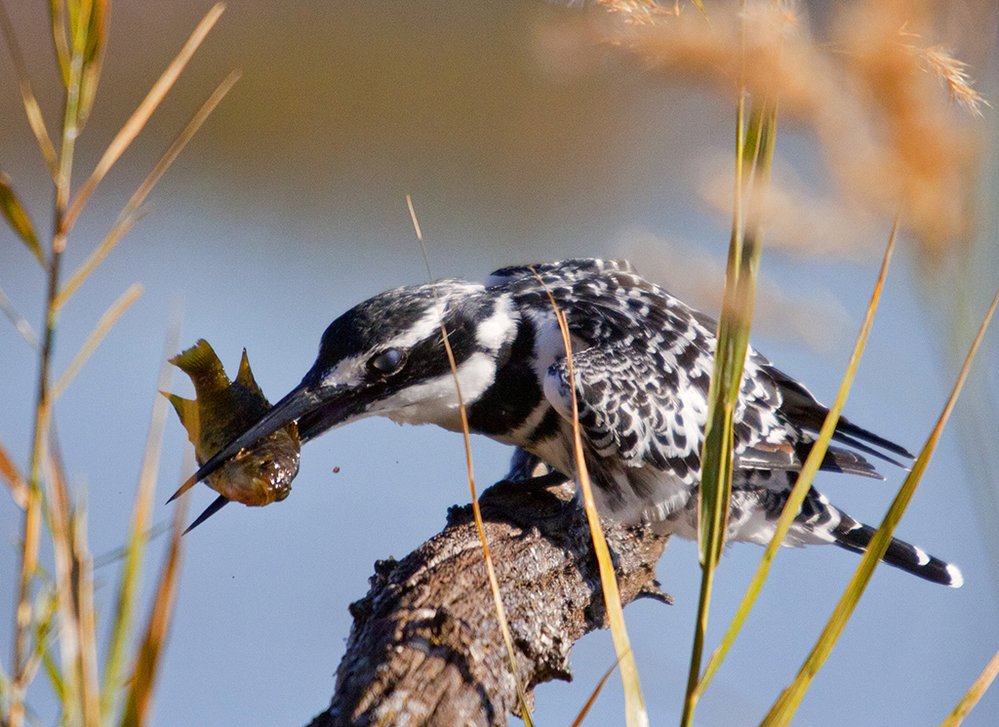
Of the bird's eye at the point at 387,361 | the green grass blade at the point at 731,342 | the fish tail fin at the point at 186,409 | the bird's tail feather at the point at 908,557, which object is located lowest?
the bird's tail feather at the point at 908,557

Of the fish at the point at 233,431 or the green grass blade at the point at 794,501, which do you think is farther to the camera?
the fish at the point at 233,431

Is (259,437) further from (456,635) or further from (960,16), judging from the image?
(960,16)

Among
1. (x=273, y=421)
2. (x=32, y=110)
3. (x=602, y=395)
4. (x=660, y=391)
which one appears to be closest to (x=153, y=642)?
(x=32, y=110)

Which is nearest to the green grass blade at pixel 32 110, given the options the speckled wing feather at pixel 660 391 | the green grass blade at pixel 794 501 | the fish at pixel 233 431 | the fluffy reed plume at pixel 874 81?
the fluffy reed plume at pixel 874 81

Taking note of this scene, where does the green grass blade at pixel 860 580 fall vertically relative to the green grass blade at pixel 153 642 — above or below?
below

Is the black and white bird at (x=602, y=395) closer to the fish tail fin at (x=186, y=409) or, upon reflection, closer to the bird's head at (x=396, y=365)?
the bird's head at (x=396, y=365)

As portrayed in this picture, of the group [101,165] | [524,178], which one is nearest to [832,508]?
[101,165]

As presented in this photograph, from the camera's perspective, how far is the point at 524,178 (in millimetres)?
6715

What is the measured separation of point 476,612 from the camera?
2084 mm

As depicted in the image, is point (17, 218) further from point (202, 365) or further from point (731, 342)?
point (202, 365)

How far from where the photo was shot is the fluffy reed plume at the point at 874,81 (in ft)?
3.57

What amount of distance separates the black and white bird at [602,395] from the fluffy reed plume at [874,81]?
4.89 feet

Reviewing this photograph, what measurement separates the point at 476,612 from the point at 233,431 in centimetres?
84

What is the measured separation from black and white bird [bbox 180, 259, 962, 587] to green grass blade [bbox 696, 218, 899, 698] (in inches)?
47.2
